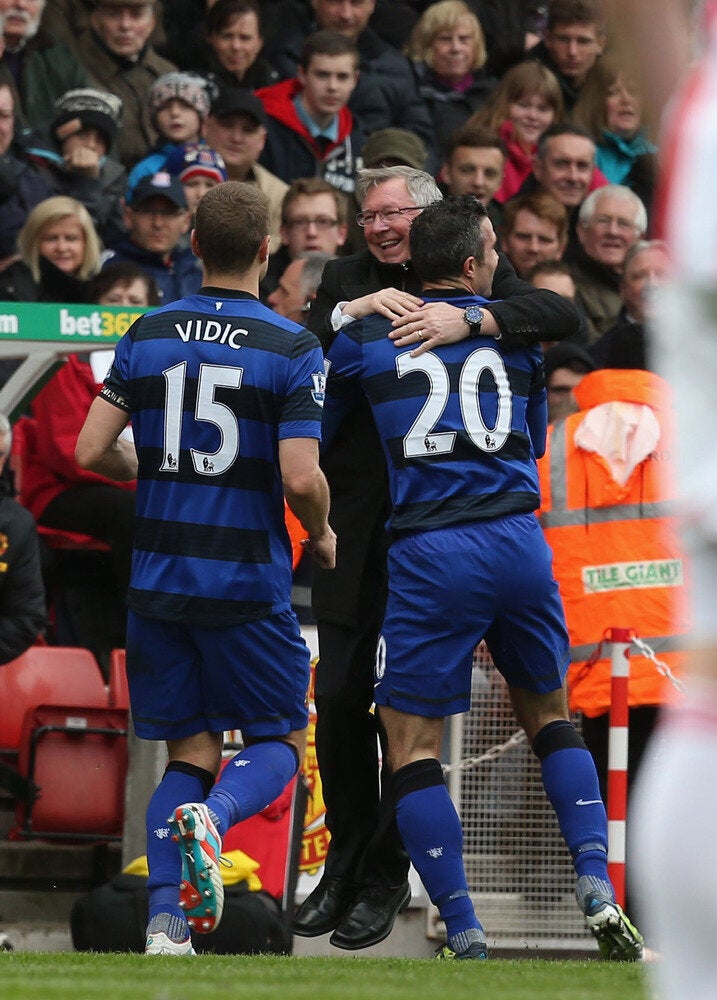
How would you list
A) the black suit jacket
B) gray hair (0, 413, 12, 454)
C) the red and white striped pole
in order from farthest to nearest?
gray hair (0, 413, 12, 454), the red and white striped pole, the black suit jacket

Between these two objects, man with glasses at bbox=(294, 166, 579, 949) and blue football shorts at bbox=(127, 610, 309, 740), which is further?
man with glasses at bbox=(294, 166, 579, 949)

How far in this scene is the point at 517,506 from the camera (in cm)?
635

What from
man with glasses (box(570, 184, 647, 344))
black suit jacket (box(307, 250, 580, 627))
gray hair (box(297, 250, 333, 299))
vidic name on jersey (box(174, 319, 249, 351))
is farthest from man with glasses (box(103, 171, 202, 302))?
vidic name on jersey (box(174, 319, 249, 351))

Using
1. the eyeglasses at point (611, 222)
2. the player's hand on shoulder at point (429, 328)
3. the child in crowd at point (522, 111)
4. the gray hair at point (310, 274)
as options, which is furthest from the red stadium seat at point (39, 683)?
the child in crowd at point (522, 111)

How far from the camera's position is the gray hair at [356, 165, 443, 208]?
6.96m

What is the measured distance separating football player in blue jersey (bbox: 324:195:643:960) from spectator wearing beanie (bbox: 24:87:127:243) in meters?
5.23

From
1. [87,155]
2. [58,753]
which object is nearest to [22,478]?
[58,753]

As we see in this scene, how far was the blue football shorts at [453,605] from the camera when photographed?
6.21 metres

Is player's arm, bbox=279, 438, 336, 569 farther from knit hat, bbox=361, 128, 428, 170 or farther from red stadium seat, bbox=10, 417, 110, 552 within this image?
knit hat, bbox=361, 128, 428, 170

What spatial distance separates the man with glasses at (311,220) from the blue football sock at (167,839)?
485cm

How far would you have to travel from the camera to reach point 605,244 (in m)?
12.3

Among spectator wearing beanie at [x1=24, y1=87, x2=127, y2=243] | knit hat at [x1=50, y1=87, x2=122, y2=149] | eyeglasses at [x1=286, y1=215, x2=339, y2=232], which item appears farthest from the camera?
knit hat at [x1=50, y1=87, x2=122, y2=149]

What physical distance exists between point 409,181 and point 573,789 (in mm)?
2290

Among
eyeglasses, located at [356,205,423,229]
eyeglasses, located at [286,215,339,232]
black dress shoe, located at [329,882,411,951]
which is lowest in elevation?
black dress shoe, located at [329,882,411,951]
